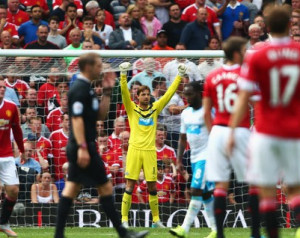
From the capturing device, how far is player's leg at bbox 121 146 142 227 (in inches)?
555

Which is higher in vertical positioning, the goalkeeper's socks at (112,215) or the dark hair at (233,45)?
the dark hair at (233,45)

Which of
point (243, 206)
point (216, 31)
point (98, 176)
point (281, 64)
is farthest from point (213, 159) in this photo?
point (216, 31)

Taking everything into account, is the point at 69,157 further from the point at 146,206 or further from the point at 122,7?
the point at 122,7

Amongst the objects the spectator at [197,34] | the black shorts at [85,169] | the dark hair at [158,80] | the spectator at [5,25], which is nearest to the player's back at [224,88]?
the black shorts at [85,169]

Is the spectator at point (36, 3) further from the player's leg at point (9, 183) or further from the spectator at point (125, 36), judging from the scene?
the player's leg at point (9, 183)

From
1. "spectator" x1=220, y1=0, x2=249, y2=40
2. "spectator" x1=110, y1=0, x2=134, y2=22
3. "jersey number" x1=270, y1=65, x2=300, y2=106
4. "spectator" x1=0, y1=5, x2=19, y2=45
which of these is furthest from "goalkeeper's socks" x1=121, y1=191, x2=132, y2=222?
"spectator" x1=110, y1=0, x2=134, y2=22

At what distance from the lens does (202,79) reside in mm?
15227

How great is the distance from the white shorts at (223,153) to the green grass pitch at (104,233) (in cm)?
268

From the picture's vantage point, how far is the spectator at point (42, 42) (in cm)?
1777

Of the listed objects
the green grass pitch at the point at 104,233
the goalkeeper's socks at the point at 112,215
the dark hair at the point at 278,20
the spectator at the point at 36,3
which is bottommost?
the green grass pitch at the point at 104,233

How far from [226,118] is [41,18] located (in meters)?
9.83

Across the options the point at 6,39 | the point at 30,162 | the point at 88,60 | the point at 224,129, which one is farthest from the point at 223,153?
the point at 6,39

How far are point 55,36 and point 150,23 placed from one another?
2.13 metres

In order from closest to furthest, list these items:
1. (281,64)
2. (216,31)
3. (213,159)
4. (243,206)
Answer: (281,64) < (213,159) < (243,206) < (216,31)
